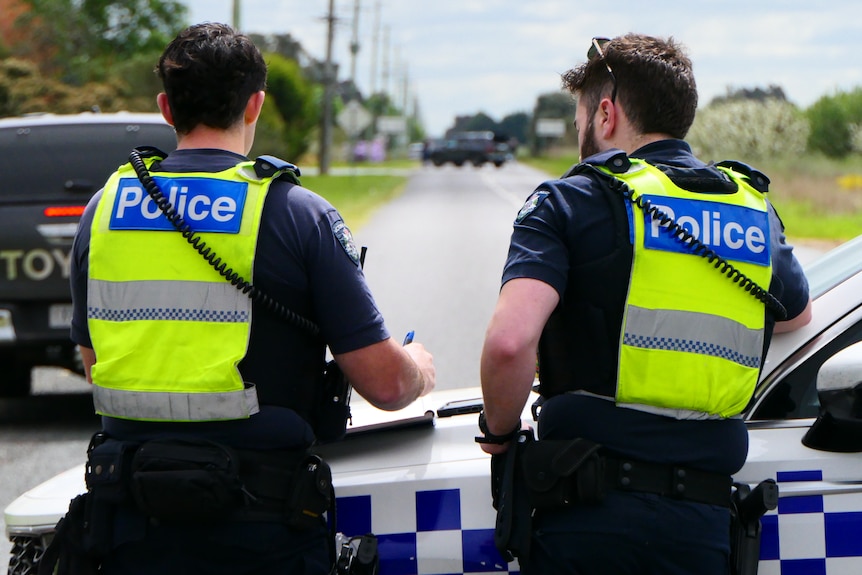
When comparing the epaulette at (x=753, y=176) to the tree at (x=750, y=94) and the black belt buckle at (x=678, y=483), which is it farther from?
the tree at (x=750, y=94)

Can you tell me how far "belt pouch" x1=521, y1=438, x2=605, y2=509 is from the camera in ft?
7.62

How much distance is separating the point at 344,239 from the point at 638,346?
0.61 metres

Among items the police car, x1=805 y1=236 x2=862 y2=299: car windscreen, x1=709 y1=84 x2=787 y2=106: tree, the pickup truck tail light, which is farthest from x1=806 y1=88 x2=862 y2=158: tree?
the police car

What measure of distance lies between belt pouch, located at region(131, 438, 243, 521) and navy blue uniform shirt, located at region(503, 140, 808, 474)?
0.64 metres

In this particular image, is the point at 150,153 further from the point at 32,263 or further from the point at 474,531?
the point at 32,263

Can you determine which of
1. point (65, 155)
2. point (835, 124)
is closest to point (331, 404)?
point (65, 155)

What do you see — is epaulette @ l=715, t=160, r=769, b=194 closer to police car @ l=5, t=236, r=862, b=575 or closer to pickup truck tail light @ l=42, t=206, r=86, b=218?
police car @ l=5, t=236, r=862, b=575

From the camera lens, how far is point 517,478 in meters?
2.41

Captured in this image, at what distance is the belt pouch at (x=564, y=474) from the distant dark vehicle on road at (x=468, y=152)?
6777 cm

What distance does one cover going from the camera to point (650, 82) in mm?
2473

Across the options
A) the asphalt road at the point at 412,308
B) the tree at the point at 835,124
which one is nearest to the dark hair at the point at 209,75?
the asphalt road at the point at 412,308

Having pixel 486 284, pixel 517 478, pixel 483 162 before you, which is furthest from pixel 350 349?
pixel 483 162

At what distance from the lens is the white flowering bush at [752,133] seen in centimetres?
3969

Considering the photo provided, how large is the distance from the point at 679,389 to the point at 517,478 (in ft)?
1.19
